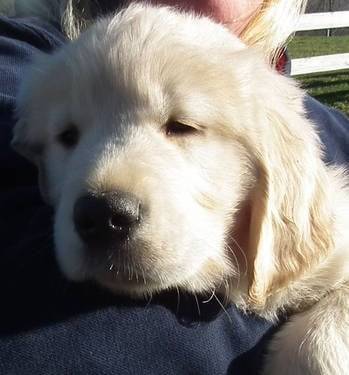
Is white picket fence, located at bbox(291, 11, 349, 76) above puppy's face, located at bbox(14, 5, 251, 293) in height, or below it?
below

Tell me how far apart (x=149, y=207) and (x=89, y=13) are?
1310 millimetres

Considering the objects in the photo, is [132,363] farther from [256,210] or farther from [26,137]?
[26,137]

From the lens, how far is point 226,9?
2852 millimetres

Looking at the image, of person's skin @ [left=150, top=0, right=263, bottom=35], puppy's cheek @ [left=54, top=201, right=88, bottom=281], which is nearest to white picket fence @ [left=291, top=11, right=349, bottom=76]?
person's skin @ [left=150, top=0, right=263, bottom=35]

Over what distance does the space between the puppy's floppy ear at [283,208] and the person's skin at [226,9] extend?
0.77 metres

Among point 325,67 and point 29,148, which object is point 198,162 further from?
point 325,67

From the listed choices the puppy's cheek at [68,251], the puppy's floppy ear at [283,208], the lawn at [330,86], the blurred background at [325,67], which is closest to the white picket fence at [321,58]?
the blurred background at [325,67]

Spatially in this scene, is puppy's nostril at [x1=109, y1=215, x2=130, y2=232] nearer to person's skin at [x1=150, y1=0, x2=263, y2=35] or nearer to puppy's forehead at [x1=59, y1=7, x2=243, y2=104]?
puppy's forehead at [x1=59, y1=7, x2=243, y2=104]

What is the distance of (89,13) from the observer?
273 centimetres

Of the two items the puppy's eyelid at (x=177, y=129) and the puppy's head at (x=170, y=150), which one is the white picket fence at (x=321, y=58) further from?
the puppy's eyelid at (x=177, y=129)

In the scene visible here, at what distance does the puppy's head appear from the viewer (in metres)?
1.73

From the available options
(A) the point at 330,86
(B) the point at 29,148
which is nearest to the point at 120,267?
(B) the point at 29,148

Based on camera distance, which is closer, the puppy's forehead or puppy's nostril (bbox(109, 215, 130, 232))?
puppy's nostril (bbox(109, 215, 130, 232))

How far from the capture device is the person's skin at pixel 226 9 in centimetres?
275
